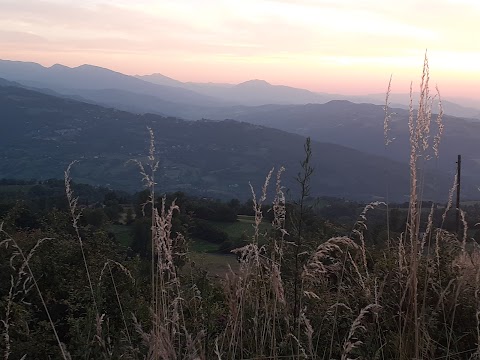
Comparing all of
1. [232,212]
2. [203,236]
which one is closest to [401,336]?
[203,236]

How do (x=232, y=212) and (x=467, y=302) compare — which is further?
(x=232, y=212)

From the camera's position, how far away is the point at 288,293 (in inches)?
131

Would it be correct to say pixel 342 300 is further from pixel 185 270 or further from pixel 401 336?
pixel 185 270

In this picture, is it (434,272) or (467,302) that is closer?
(467,302)

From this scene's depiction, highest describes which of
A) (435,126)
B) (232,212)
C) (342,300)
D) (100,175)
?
(435,126)

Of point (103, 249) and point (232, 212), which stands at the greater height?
point (103, 249)

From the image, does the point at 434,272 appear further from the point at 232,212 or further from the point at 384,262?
the point at 232,212

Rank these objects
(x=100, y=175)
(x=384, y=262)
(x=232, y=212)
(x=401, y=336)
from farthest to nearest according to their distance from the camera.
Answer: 1. (x=100, y=175)
2. (x=232, y=212)
3. (x=384, y=262)
4. (x=401, y=336)

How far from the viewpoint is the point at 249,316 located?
3.26 m

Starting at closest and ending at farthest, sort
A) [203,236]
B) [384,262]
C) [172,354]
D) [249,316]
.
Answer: [172,354] → [249,316] → [384,262] → [203,236]

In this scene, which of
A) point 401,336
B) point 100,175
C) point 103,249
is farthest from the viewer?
point 100,175

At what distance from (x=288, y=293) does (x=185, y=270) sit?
1165mm

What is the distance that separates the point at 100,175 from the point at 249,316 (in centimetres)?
18226

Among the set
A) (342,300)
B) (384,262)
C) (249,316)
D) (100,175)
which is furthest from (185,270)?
(100,175)
